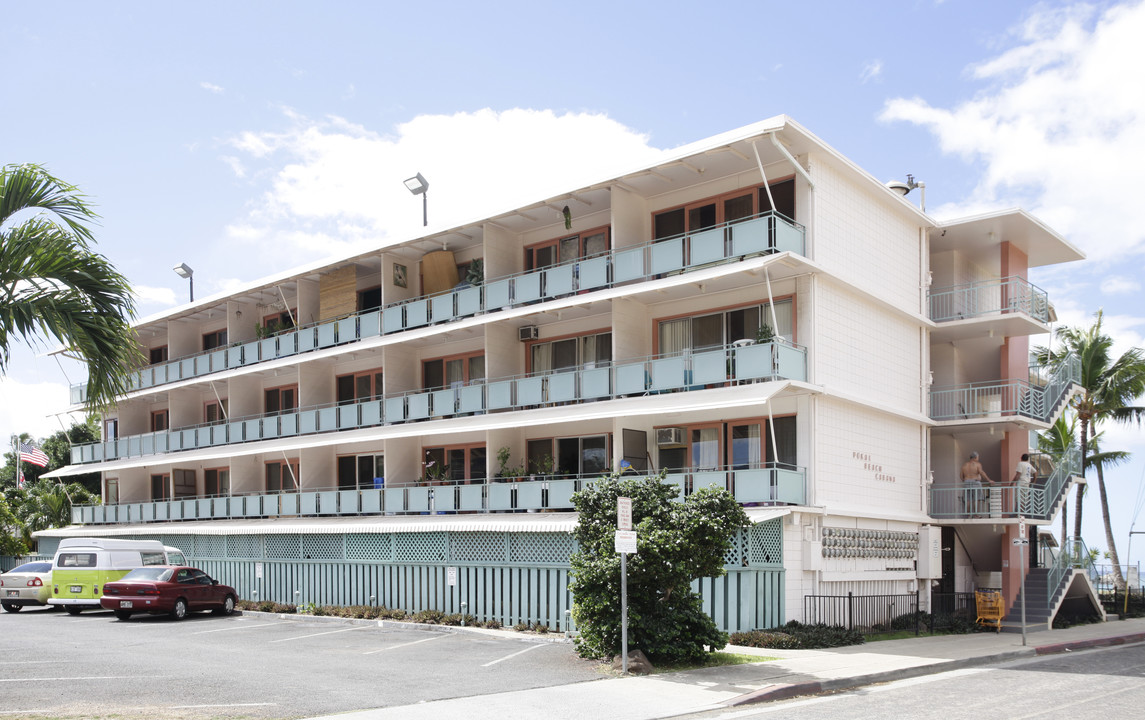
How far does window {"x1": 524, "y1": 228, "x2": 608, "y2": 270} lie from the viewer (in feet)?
93.0

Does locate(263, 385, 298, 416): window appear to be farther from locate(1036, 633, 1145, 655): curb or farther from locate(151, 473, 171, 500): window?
locate(1036, 633, 1145, 655): curb

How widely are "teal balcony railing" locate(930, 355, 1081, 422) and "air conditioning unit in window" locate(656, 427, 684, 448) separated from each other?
8761 millimetres

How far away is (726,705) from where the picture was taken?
1409 cm

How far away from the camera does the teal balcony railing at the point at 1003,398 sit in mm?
28891

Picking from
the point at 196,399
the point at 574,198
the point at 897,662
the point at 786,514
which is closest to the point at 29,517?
the point at 196,399

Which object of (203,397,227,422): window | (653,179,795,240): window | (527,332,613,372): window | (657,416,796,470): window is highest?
(653,179,795,240): window

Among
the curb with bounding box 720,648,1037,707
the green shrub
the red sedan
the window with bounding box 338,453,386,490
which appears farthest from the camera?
Answer: the window with bounding box 338,453,386,490

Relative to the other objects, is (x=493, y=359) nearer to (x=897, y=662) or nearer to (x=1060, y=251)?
(x=897, y=662)

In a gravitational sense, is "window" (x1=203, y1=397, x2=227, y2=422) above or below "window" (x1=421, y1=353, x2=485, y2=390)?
below

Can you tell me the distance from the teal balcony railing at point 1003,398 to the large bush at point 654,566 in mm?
14271

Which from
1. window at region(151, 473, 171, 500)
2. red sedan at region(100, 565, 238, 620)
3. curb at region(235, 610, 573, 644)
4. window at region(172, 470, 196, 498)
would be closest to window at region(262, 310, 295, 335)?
window at region(172, 470, 196, 498)

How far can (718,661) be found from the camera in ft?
58.5

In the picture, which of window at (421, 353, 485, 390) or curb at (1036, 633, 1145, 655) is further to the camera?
window at (421, 353, 485, 390)

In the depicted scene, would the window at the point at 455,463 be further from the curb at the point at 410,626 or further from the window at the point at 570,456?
the curb at the point at 410,626
